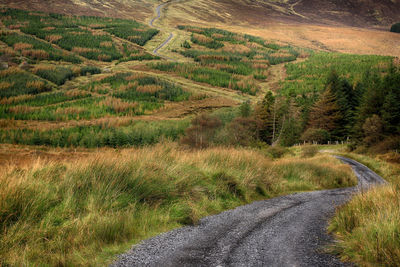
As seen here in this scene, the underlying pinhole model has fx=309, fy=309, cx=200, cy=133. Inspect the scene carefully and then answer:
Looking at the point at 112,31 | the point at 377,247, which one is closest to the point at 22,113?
the point at 377,247

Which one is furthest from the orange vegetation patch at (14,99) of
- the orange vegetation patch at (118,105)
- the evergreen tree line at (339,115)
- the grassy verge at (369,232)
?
the grassy verge at (369,232)

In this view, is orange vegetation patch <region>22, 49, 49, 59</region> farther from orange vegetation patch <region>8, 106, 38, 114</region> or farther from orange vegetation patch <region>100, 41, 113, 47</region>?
orange vegetation patch <region>8, 106, 38, 114</region>

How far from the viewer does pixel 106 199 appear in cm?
622

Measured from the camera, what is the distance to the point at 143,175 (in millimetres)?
7266

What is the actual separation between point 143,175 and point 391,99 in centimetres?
4480

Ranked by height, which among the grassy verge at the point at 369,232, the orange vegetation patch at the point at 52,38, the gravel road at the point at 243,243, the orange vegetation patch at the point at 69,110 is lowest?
the orange vegetation patch at the point at 69,110

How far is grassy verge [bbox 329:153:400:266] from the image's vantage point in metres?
4.43

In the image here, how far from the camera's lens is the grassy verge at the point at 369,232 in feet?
14.5

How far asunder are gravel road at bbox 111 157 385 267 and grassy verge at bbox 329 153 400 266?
1.00 feet

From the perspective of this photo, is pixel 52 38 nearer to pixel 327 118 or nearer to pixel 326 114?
pixel 326 114

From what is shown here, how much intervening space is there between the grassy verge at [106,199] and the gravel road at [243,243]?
0.43m

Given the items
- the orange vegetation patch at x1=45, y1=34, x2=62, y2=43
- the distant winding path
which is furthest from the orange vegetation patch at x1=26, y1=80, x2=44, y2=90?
the distant winding path

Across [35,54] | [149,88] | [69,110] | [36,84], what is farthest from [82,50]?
[69,110]

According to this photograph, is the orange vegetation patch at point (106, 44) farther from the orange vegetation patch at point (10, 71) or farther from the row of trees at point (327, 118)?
the row of trees at point (327, 118)
